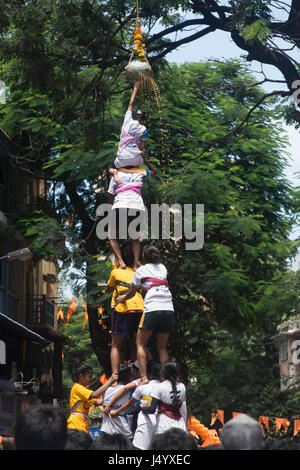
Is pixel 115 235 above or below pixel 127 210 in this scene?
below

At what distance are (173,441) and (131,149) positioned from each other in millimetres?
6533

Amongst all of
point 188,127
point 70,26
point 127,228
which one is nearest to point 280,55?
point 70,26

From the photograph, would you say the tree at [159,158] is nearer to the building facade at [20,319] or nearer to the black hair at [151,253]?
the building facade at [20,319]

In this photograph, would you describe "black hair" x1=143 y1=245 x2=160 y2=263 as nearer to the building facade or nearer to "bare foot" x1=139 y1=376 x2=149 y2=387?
"bare foot" x1=139 y1=376 x2=149 y2=387

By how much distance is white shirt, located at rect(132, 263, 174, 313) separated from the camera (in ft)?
30.9

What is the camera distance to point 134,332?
33.7 feet

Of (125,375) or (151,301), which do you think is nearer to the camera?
(151,301)

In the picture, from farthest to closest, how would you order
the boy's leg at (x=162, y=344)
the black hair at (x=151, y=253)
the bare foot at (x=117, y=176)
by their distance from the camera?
the bare foot at (x=117, y=176)
the boy's leg at (x=162, y=344)
the black hair at (x=151, y=253)

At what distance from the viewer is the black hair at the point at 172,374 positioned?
8344 mm

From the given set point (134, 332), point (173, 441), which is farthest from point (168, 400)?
point (173, 441)

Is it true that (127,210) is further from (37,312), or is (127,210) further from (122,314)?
(37,312)

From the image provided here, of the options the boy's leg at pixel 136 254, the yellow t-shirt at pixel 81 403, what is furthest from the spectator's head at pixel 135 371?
the boy's leg at pixel 136 254

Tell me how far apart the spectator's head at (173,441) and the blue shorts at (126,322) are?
5.65 metres
